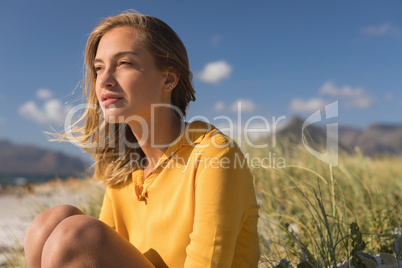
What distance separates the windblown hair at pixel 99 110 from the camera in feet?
4.64

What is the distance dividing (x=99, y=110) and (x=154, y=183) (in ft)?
2.08

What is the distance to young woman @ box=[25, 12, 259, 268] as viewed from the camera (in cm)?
110

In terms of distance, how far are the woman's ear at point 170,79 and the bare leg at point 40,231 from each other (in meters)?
0.64

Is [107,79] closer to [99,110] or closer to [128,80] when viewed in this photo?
Result: [128,80]

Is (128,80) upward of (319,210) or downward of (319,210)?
upward

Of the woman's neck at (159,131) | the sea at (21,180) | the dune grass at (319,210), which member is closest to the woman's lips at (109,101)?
the woman's neck at (159,131)

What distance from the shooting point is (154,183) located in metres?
1.33

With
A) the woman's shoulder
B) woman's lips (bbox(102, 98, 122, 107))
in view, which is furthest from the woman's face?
the woman's shoulder

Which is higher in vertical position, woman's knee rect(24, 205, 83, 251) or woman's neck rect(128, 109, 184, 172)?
woman's neck rect(128, 109, 184, 172)

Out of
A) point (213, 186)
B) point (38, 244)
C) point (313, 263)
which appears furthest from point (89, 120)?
point (313, 263)

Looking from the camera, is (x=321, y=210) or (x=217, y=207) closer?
(x=217, y=207)

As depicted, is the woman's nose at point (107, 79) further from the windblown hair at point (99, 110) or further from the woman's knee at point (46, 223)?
the woman's knee at point (46, 223)

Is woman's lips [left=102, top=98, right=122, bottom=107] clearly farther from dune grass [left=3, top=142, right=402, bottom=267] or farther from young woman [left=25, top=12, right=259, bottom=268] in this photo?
dune grass [left=3, top=142, right=402, bottom=267]

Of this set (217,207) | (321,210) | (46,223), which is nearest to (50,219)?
(46,223)
